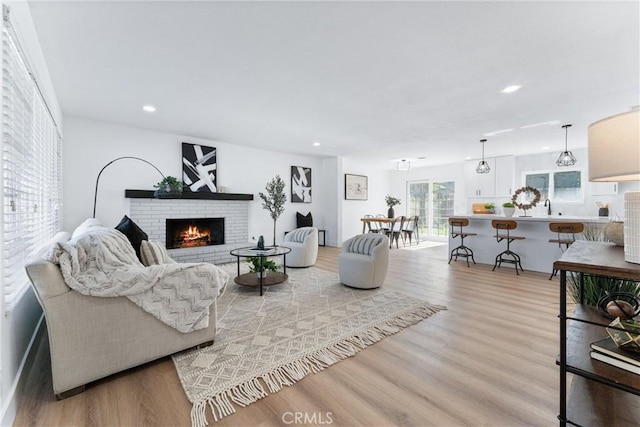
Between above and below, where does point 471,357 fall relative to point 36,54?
below

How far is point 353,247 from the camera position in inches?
159

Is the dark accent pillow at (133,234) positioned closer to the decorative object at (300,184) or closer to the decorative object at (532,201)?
the decorative object at (300,184)

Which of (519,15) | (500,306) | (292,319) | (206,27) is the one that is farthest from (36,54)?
(500,306)

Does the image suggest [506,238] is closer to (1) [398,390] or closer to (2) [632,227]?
(1) [398,390]

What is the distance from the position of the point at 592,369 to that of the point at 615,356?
0.10 m

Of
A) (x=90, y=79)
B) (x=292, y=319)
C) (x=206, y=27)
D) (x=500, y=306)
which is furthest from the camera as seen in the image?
(x=500, y=306)

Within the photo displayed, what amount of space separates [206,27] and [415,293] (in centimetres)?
352

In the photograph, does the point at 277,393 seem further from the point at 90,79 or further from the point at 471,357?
the point at 90,79

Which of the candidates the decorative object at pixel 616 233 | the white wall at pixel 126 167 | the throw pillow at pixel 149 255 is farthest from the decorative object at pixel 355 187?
the decorative object at pixel 616 233

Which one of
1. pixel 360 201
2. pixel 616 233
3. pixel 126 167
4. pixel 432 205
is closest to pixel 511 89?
pixel 616 233

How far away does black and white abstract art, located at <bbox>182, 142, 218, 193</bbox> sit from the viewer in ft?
17.6

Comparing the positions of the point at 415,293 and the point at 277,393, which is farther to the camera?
the point at 415,293

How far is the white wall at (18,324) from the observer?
1445 mm

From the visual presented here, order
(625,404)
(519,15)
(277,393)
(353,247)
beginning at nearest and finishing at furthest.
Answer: (625,404) → (277,393) → (519,15) → (353,247)
